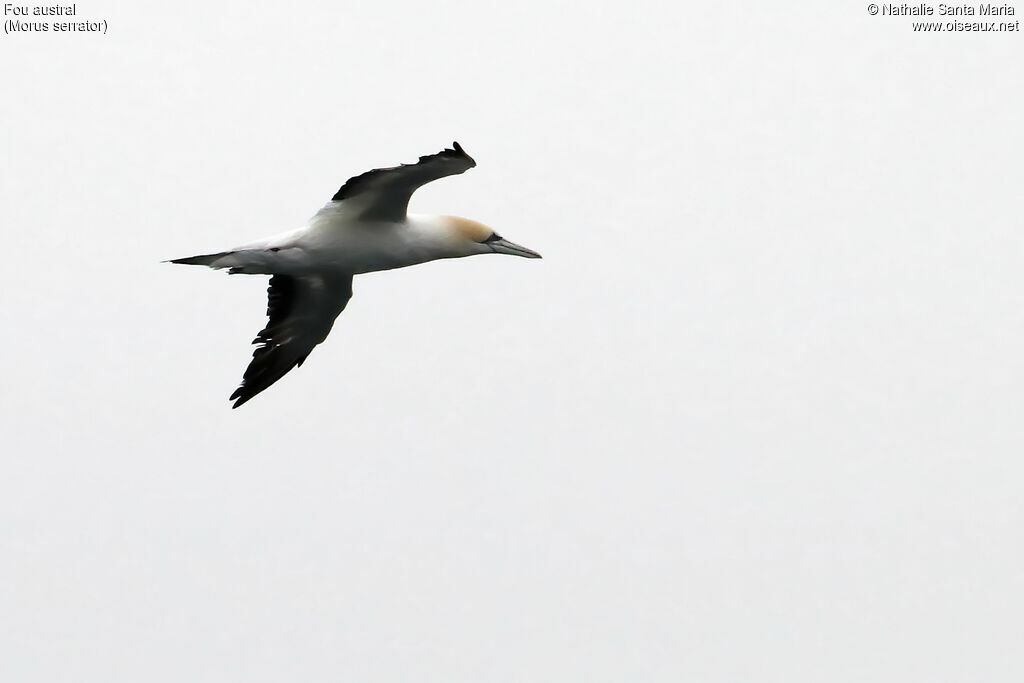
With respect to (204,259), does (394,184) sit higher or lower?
higher

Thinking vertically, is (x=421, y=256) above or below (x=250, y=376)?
above

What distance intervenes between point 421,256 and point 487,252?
83 cm

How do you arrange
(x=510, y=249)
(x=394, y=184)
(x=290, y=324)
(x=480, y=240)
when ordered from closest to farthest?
1. (x=394, y=184)
2. (x=480, y=240)
3. (x=510, y=249)
4. (x=290, y=324)

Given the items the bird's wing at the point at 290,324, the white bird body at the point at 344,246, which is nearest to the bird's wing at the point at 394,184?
the white bird body at the point at 344,246

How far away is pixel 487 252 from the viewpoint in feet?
57.4

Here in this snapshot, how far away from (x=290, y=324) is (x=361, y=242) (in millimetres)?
2098

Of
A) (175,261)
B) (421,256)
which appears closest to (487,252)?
(421,256)

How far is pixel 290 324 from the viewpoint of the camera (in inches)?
721

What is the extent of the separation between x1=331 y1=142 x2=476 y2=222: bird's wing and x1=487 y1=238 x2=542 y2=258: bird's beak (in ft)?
3.95

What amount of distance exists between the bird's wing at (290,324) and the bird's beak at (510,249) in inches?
67.3

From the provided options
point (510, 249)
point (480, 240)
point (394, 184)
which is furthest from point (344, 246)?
point (510, 249)

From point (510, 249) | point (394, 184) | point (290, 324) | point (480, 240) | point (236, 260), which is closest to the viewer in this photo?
point (394, 184)

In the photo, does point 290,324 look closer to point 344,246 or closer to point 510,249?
point 344,246

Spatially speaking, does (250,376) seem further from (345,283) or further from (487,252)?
(487,252)
